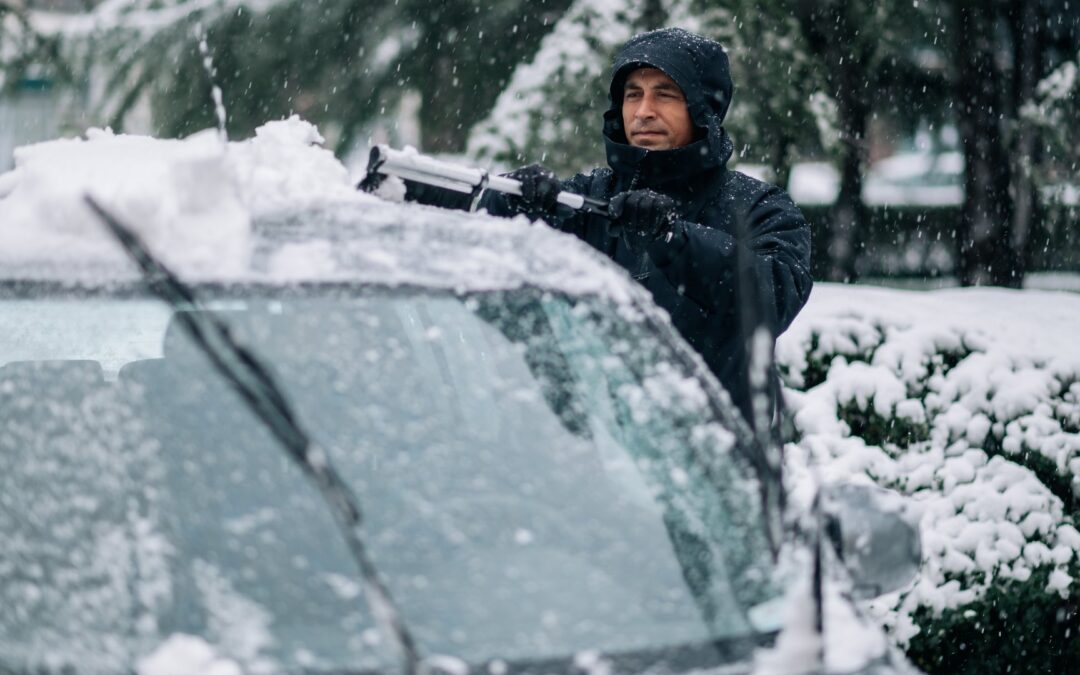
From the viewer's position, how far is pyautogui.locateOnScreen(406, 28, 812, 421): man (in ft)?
9.36

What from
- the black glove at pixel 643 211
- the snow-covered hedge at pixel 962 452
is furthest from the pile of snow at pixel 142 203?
the snow-covered hedge at pixel 962 452

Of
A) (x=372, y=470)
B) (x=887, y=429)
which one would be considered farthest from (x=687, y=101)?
(x=372, y=470)

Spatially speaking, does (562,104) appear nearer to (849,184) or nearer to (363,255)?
(849,184)

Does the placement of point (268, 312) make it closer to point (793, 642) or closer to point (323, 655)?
point (323, 655)

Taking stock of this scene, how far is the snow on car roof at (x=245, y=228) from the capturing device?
196cm

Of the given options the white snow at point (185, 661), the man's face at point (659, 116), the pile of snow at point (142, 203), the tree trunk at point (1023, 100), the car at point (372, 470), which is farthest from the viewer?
the tree trunk at point (1023, 100)

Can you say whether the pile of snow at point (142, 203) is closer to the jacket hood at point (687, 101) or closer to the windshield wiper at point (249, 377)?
the windshield wiper at point (249, 377)

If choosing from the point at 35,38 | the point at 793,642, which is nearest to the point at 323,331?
the point at 793,642

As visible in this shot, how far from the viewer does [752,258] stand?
2674 mm

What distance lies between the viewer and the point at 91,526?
6.01 feet

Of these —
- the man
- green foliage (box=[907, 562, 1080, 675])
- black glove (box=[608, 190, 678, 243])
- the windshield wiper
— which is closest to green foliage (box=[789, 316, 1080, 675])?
green foliage (box=[907, 562, 1080, 675])

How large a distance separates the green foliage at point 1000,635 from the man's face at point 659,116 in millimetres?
1553

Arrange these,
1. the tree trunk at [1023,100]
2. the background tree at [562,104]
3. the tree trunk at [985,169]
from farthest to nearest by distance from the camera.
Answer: the tree trunk at [985,169], the tree trunk at [1023,100], the background tree at [562,104]

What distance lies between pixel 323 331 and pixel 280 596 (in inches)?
17.9
